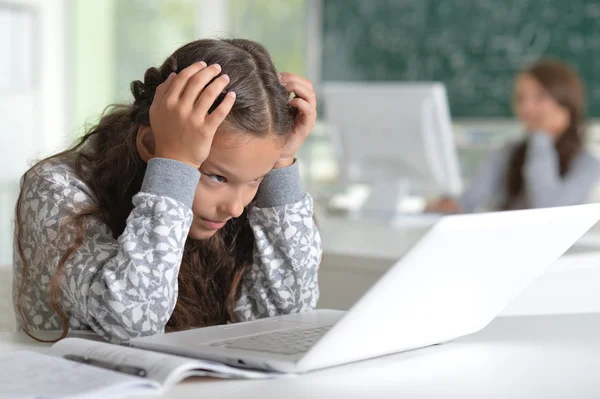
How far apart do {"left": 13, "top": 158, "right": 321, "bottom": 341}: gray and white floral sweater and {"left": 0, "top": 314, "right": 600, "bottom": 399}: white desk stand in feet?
0.35

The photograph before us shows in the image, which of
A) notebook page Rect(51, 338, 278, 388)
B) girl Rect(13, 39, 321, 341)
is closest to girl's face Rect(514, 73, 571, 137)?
girl Rect(13, 39, 321, 341)

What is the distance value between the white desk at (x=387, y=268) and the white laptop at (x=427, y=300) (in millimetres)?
132

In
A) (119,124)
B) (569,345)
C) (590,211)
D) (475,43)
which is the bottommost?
(569,345)

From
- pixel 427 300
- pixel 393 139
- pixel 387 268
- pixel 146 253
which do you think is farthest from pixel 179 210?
pixel 393 139

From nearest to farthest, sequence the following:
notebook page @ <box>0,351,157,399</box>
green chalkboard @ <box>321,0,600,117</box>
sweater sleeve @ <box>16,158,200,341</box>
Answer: notebook page @ <box>0,351,157,399</box> → sweater sleeve @ <box>16,158,200,341</box> → green chalkboard @ <box>321,0,600,117</box>

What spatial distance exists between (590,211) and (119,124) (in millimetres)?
678

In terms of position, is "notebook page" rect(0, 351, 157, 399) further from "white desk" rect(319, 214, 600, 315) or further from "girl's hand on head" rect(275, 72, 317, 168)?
"girl's hand on head" rect(275, 72, 317, 168)

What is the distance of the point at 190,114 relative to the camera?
106 centimetres

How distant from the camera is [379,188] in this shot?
326 cm

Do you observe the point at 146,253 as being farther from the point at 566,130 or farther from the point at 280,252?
the point at 566,130

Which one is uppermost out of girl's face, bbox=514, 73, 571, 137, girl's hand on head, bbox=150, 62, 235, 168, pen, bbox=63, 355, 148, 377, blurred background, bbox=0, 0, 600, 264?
blurred background, bbox=0, 0, 600, 264

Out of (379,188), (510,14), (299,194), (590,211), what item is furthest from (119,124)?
(510,14)

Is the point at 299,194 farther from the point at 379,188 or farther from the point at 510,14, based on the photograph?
the point at 510,14

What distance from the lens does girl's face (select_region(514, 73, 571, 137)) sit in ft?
12.8
